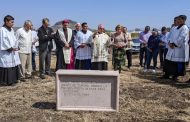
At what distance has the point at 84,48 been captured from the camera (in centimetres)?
1282

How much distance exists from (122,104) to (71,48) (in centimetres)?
454

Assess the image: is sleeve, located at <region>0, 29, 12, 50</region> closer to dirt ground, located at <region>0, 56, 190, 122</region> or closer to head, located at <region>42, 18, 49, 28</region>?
dirt ground, located at <region>0, 56, 190, 122</region>

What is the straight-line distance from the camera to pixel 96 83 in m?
7.66

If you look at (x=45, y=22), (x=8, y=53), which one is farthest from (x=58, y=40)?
(x=8, y=53)

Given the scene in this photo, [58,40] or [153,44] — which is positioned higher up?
[58,40]

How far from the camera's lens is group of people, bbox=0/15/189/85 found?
36.2 feet

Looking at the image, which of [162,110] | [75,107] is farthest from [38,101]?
[162,110]

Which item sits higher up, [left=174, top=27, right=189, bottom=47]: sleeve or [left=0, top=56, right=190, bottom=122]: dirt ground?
[left=174, top=27, right=189, bottom=47]: sleeve

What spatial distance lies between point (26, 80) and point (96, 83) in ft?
16.1

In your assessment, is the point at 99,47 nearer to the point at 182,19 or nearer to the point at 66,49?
the point at 66,49

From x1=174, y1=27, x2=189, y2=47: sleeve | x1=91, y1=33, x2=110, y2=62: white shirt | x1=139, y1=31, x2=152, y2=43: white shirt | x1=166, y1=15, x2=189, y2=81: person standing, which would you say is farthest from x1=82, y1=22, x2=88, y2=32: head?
x1=139, y1=31, x2=152, y2=43: white shirt

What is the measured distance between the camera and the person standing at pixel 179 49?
37.4 ft

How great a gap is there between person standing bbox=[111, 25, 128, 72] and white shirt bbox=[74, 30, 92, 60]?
1037 millimetres

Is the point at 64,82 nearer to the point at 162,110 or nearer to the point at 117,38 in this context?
the point at 162,110
